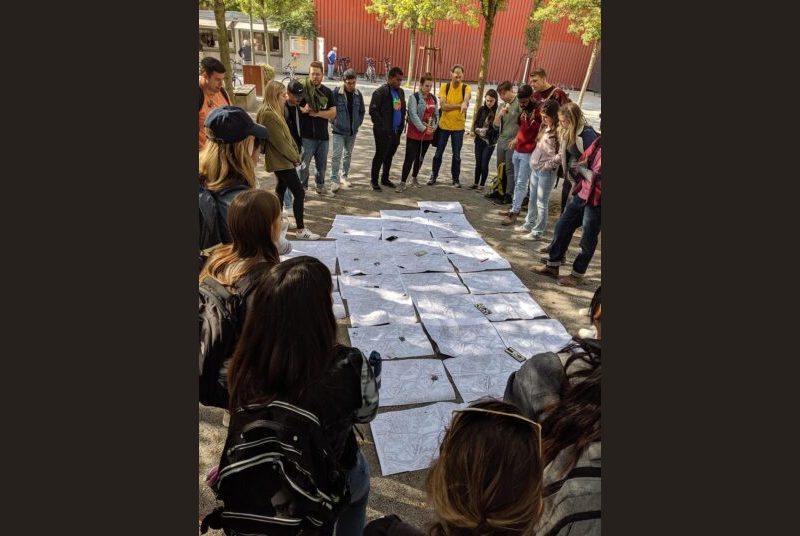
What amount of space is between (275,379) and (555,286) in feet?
14.6

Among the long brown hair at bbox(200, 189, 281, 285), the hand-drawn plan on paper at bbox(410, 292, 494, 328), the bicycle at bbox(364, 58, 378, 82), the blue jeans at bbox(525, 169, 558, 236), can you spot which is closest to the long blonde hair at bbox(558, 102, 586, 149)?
the blue jeans at bbox(525, 169, 558, 236)

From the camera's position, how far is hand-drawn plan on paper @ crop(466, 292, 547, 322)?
4.75 metres

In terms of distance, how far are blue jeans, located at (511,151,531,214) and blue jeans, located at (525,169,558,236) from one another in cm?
29

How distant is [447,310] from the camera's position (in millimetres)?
4777

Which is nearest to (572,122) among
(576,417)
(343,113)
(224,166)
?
(343,113)

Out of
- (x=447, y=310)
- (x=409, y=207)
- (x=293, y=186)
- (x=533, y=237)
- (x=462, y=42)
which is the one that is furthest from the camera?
(x=462, y=42)

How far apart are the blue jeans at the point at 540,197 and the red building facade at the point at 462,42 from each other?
68.5ft

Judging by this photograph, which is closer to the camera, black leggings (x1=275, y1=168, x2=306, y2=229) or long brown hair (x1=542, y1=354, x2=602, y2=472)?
long brown hair (x1=542, y1=354, x2=602, y2=472)

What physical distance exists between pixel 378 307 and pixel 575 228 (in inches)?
92.4

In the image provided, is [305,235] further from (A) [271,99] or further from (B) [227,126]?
(B) [227,126]

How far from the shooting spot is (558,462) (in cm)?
136

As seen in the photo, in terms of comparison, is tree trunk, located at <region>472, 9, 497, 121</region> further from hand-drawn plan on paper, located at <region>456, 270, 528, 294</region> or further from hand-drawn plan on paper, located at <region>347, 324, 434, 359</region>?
hand-drawn plan on paper, located at <region>347, 324, 434, 359</region>

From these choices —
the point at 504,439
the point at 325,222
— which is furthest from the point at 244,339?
the point at 325,222

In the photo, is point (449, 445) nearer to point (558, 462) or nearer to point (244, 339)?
point (558, 462)
